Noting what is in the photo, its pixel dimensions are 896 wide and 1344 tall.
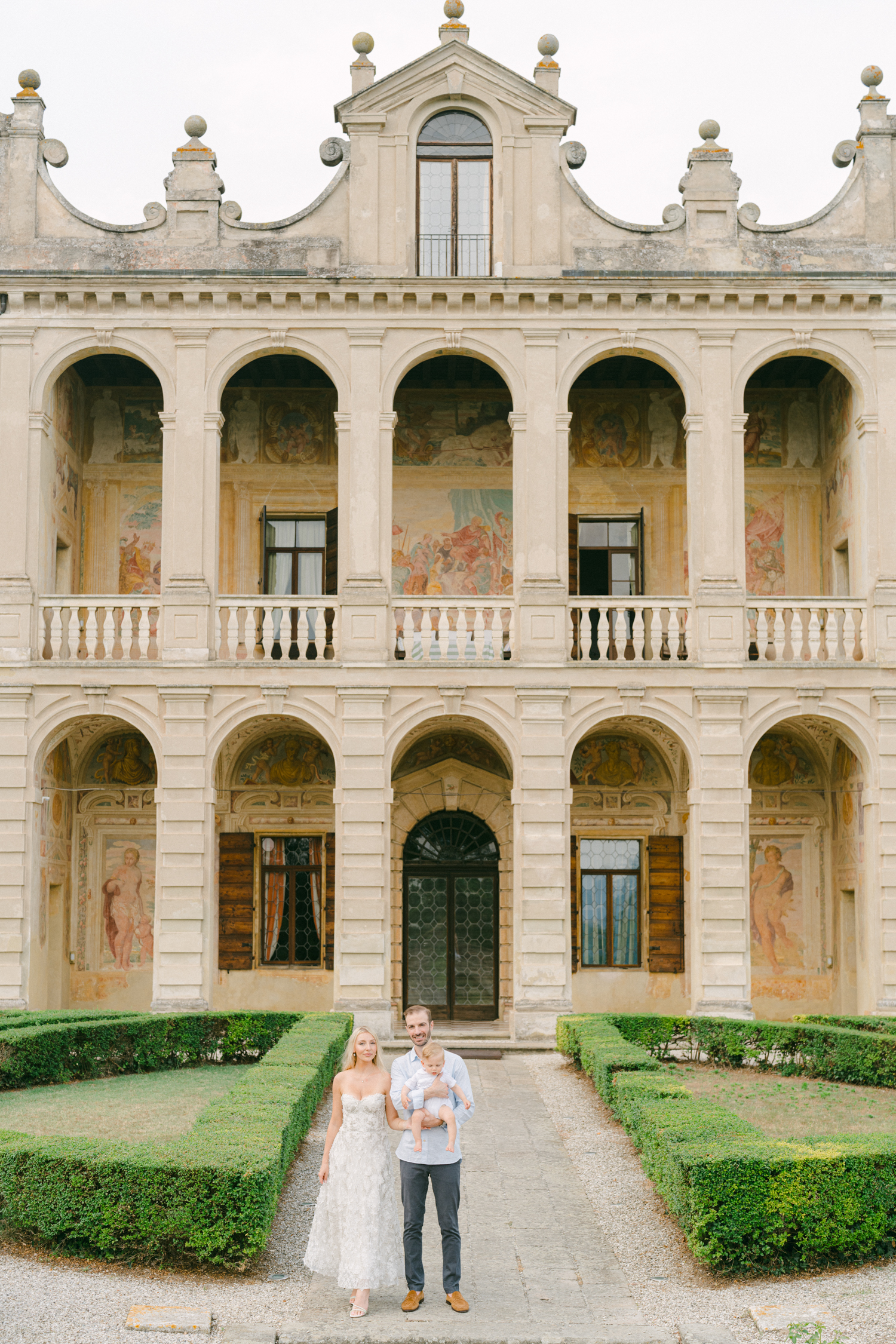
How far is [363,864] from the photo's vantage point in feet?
60.5

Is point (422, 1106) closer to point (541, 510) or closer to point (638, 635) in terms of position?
point (638, 635)

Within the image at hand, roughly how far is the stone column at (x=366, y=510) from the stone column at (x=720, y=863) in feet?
14.6

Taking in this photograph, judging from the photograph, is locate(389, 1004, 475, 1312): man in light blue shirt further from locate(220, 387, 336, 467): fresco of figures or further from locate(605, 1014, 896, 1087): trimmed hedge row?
locate(220, 387, 336, 467): fresco of figures

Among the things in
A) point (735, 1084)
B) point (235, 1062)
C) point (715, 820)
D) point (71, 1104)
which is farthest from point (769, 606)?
point (71, 1104)

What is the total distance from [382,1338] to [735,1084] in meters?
8.20

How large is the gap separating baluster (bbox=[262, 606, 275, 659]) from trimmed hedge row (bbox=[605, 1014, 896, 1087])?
21.5 ft

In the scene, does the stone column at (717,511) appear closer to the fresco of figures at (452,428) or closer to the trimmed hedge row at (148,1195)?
the fresco of figures at (452,428)

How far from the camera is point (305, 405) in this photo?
70.7 feet

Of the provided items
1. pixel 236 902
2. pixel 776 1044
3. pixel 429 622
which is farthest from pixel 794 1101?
pixel 236 902

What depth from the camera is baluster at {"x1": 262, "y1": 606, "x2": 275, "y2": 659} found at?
18.8m

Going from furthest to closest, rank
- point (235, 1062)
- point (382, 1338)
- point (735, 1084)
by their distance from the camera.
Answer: point (235, 1062)
point (735, 1084)
point (382, 1338)

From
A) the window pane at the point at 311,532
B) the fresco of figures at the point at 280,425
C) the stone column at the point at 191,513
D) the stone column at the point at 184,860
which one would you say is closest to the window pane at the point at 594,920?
the stone column at the point at 184,860

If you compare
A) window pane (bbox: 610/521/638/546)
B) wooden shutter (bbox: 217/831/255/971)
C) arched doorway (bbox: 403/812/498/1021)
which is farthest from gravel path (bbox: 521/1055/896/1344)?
window pane (bbox: 610/521/638/546)

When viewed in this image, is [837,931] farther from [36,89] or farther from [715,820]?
[36,89]
